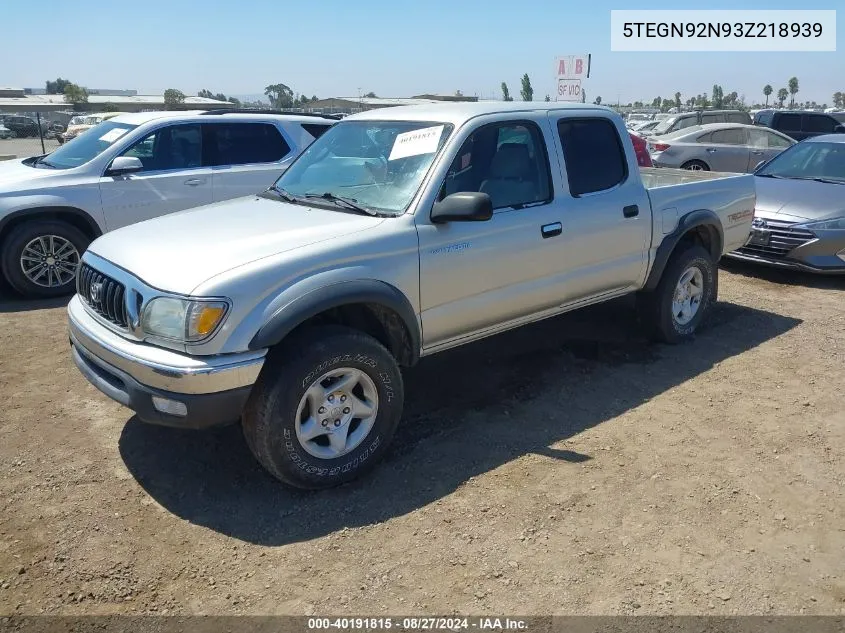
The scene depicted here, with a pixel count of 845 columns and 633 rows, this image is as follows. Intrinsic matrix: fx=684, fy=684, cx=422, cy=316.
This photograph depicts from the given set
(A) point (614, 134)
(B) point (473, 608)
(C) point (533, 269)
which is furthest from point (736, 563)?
(A) point (614, 134)

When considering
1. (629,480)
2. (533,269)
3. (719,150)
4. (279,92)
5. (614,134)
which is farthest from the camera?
(279,92)

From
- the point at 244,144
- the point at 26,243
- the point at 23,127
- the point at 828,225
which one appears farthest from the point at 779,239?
the point at 23,127

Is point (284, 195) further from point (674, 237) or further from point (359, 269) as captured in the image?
point (674, 237)

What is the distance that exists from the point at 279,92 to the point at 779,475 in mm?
61477

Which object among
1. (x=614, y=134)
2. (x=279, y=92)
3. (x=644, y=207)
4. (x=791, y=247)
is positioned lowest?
(x=791, y=247)

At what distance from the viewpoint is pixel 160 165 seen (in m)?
7.36

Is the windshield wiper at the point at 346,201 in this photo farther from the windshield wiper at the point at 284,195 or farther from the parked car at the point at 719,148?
the parked car at the point at 719,148

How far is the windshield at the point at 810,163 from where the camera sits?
8.39 metres

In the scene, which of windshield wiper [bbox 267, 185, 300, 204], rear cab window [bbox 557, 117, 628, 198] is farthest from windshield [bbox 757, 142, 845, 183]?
windshield wiper [bbox 267, 185, 300, 204]

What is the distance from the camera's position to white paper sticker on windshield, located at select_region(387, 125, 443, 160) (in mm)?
4020

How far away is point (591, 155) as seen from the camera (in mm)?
4789

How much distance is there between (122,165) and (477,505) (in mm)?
5475

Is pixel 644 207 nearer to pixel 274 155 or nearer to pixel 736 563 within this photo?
pixel 736 563

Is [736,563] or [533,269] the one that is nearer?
[736,563]
